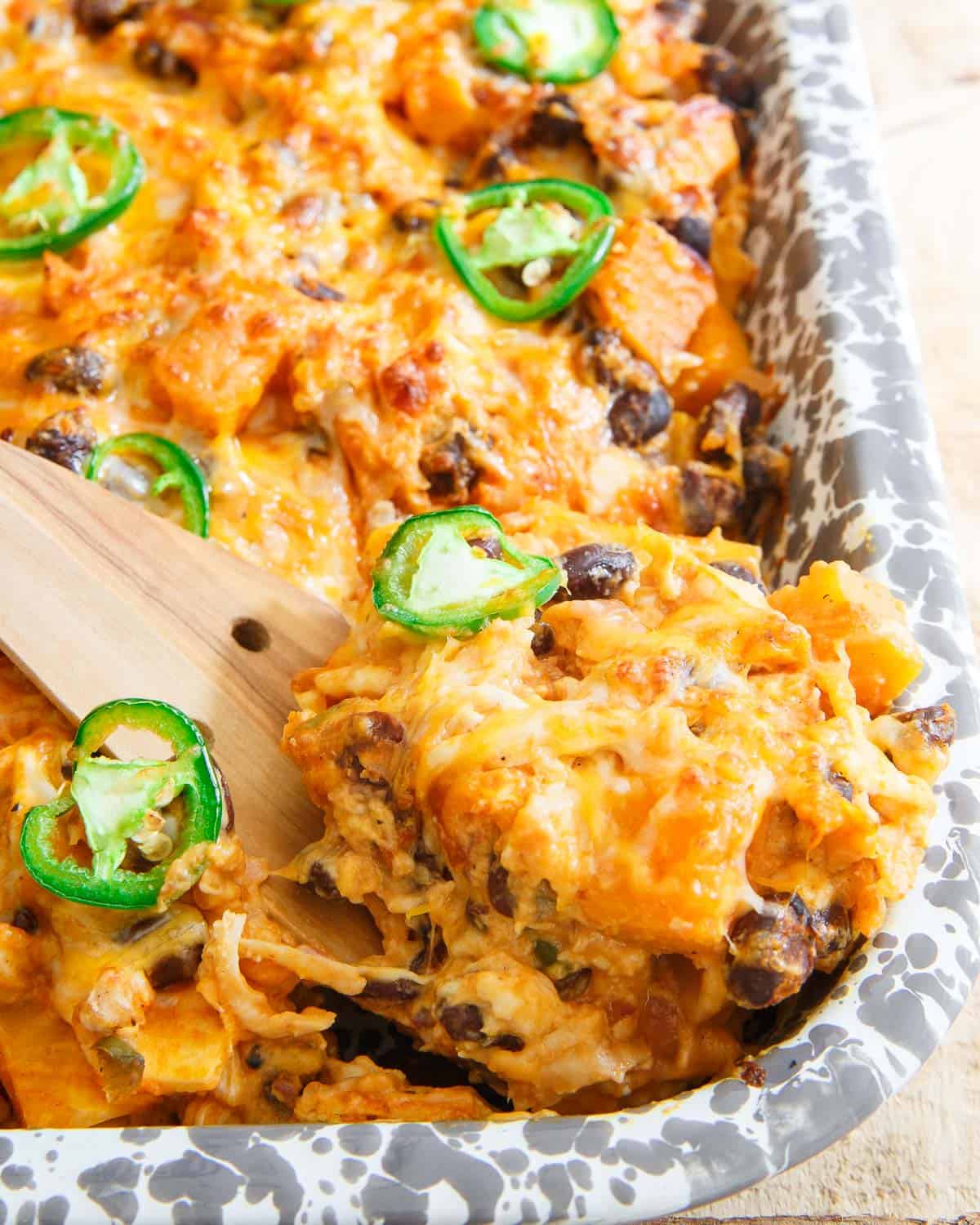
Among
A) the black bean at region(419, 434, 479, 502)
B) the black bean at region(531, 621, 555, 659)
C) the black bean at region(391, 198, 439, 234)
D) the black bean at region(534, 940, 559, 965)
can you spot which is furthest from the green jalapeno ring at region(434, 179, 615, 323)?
the black bean at region(534, 940, 559, 965)

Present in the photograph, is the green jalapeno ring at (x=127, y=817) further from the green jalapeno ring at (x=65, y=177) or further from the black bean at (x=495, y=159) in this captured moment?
the black bean at (x=495, y=159)

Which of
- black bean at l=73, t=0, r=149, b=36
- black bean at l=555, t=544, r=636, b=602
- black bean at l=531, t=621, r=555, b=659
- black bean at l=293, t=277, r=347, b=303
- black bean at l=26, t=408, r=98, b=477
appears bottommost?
black bean at l=531, t=621, r=555, b=659

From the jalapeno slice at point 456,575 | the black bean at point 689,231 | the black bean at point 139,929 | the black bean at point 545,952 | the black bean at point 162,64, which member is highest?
the black bean at point 162,64

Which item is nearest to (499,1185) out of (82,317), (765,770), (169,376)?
(765,770)

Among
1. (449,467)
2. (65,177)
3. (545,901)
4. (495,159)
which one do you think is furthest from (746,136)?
(545,901)

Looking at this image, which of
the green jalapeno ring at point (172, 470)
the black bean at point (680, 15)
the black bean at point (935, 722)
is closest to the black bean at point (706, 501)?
the black bean at point (935, 722)

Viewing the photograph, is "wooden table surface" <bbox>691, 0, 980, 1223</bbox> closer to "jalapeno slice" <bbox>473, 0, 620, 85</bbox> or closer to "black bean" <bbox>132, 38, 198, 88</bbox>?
"jalapeno slice" <bbox>473, 0, 620, 85</bbox>
